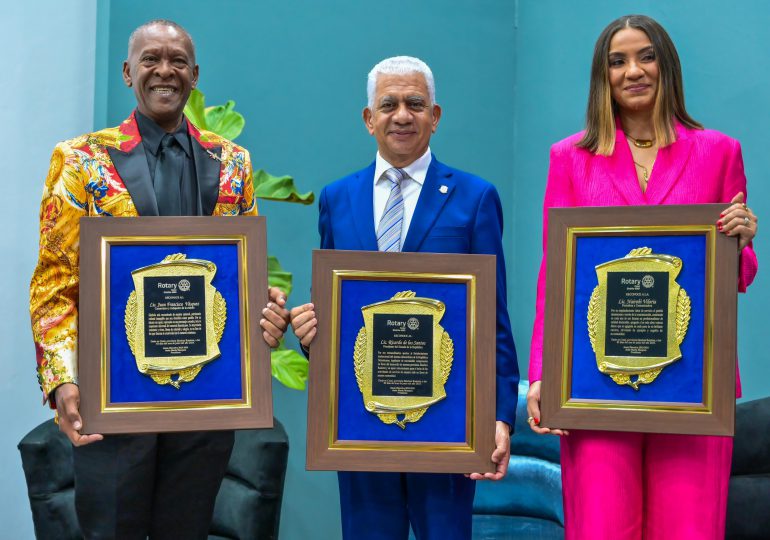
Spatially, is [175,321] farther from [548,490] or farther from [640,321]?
[548,490]

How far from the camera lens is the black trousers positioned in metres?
2.39

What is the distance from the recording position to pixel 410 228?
2.49 metres

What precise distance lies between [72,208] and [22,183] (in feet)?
6.71

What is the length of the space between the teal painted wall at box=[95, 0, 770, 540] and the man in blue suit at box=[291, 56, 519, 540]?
2.20m

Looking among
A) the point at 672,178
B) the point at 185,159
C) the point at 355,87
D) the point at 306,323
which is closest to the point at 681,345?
the point at 672,178

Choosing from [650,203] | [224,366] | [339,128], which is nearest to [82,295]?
[224,366]

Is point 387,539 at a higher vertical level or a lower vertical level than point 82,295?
lower

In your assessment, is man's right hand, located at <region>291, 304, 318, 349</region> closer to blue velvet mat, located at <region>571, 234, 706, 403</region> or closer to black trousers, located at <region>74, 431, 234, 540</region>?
black trousers, located at <region>74, 431, 234, 540</region>

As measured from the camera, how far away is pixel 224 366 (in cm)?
236

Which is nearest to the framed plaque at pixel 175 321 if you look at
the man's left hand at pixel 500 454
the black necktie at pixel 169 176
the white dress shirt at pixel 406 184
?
the black necktie at pixel 169 176

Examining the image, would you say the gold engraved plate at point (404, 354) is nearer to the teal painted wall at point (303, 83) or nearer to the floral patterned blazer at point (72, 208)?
the floral patterned blazer at point (72, 208)

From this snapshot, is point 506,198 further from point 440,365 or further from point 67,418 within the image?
point 67,418

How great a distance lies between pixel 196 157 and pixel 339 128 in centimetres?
254

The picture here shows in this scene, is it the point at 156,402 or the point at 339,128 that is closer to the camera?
the point at 156,402
